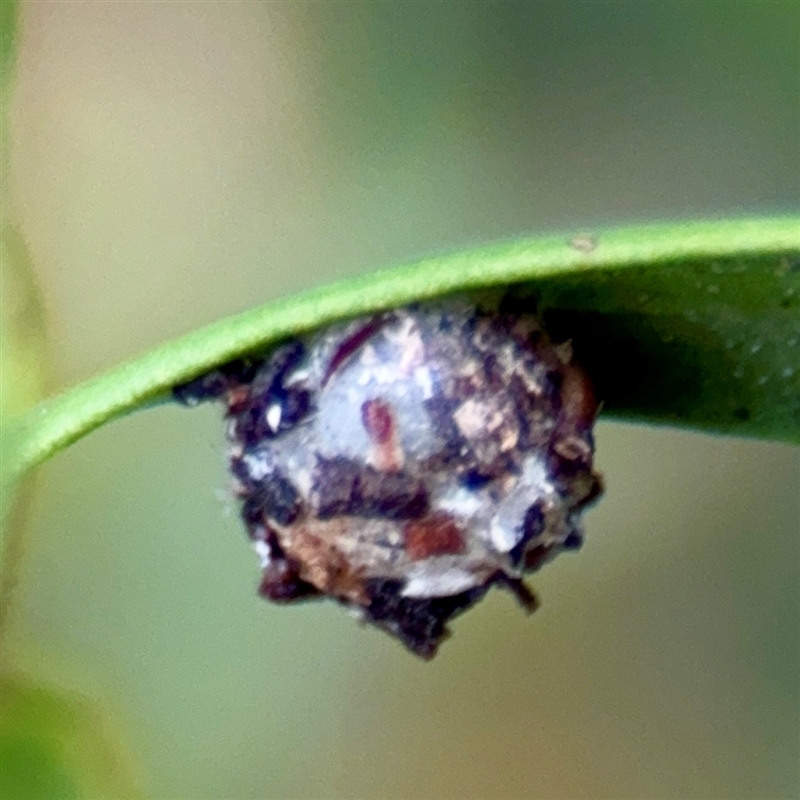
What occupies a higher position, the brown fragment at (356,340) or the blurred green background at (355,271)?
the brown fragment at (356,340)

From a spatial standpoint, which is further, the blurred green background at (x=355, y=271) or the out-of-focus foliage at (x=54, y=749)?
the blurred green background at (x=355, y=271)

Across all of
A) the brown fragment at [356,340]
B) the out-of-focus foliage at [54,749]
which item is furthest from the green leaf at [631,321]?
the out-of-focus foliage at [54,749]

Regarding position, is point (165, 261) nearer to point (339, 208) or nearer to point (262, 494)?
point (339, 208)

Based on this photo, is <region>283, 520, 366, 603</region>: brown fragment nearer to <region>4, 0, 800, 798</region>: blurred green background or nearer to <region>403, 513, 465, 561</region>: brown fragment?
<region>403, 513, 465, 561</region>: brown fragment

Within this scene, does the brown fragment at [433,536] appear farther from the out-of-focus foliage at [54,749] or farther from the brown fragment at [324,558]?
the out-of-focus foliage at [54,749]

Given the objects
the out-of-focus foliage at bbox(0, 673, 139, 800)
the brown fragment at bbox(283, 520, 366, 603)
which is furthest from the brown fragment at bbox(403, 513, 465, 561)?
the out-of-focus foliage at bbox(0, 673, 139, 800)

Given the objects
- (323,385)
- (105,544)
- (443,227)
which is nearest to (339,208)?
(443,227)
